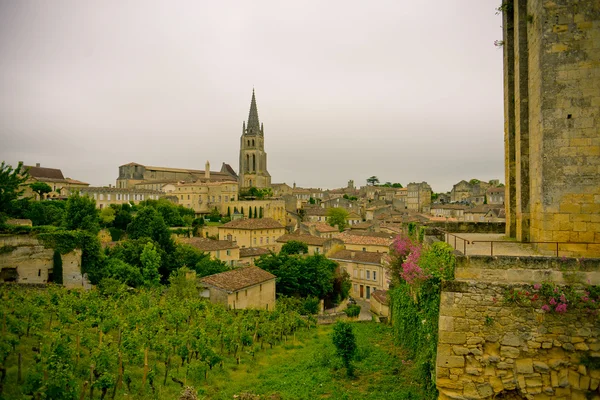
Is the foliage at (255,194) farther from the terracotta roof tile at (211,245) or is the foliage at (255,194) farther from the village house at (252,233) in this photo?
the terracotta roof tile at (211,245)

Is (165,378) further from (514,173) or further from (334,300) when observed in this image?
(334,300)

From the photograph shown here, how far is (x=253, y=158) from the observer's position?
11162 cm

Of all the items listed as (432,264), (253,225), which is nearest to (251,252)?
(253,225)

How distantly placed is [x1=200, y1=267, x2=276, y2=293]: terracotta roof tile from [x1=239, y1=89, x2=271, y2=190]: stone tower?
270 ft

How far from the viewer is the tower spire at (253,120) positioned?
11451 cm

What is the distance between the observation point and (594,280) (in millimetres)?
5840

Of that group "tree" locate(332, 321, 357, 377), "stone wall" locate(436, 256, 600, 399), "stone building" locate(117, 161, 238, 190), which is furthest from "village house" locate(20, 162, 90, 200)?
"stone wall" locate(436, 256, 600, 399)

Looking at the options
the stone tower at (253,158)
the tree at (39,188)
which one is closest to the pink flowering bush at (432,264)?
the tree at (39,188)

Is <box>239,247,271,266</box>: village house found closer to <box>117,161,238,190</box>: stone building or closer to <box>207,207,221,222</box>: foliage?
<box>207,207,221,222</box>: foliage

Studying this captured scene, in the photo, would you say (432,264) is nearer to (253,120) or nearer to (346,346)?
(346,346)

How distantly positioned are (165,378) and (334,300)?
28467 millimetres

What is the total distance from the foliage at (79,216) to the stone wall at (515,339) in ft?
124

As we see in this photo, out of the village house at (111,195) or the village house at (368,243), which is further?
the village house at (111,195)

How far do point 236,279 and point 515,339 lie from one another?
21468 millimetres
